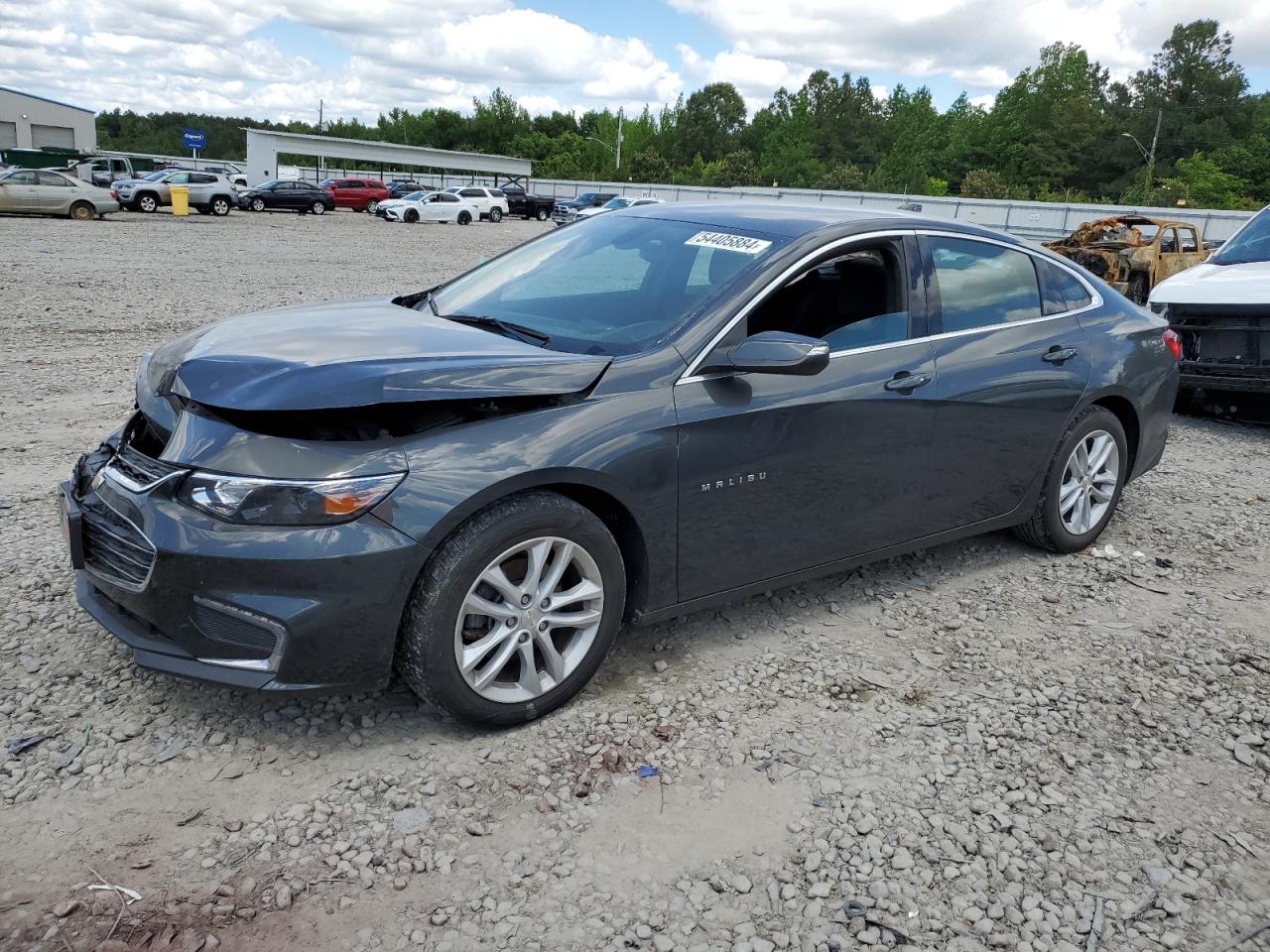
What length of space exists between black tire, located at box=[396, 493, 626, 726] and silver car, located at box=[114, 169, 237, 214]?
36894 millimetres

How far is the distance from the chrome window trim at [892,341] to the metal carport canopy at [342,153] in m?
63.5

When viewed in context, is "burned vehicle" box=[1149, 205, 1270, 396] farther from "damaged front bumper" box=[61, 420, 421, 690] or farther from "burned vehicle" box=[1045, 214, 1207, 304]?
"burned vehicle" box=[1045, 214, 1207, 304]

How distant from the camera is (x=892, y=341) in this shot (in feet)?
13.7

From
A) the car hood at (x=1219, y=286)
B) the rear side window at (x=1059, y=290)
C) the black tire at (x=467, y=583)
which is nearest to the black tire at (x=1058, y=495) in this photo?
the rear side window at (x=1059, y=290)

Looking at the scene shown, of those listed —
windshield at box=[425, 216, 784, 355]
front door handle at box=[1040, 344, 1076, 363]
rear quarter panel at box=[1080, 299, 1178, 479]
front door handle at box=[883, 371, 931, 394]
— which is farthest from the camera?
rear quarter panel at box=[1080, 299, 1178, 479]

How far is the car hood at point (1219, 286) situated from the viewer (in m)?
7.88

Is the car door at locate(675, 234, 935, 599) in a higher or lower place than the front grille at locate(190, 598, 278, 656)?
higher

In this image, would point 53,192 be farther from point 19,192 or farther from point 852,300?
point 852,300

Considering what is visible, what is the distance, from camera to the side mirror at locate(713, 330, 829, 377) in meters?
3.50

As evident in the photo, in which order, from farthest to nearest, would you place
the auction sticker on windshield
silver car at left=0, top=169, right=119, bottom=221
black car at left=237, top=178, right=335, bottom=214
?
1. black car at left=237, top=178, right=335, bottom=214
2. silver car at left=0, top=169, right=119, bottom=221
3. the auction sticker on windshield

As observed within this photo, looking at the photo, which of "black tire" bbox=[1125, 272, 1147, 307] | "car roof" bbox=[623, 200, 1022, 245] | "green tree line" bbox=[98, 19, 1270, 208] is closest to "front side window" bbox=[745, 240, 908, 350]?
"car roof" bbox=[623, 200, 1022, 245]

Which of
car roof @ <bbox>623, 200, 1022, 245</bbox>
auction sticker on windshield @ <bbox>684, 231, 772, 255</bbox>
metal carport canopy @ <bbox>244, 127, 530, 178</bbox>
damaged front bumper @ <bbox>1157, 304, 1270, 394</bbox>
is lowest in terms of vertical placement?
damaged front bumper @ <bbox>1157, 304, 1270, 394</bbox>

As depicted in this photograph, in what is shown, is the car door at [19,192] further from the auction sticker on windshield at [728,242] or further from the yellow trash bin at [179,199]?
the auction sticker on windshield at [728,242]

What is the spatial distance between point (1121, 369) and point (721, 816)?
10.9ft
